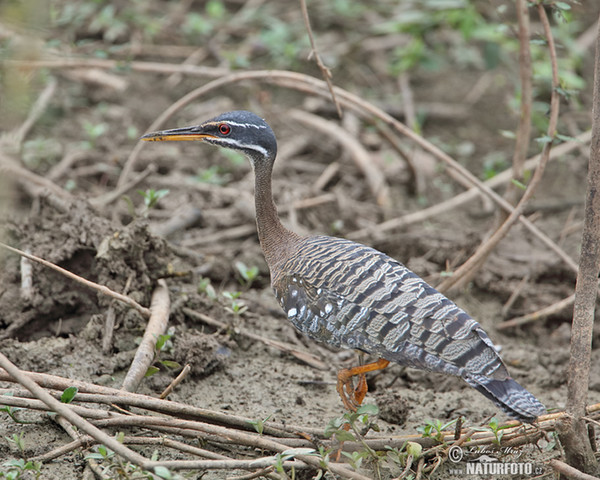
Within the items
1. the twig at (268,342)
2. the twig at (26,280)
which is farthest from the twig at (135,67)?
the twig at (268,342)

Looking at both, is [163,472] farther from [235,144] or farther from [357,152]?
[357,152]

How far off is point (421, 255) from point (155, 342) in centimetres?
325

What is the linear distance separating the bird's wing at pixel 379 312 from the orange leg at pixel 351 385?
178mm

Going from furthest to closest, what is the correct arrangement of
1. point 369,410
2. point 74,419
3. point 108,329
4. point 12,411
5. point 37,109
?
point 37,109 < point 108,329 < point 12,411 < point 369,410 < point 74,419

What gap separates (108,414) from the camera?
4.24 m

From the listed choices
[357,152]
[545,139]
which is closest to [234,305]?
[545,139]

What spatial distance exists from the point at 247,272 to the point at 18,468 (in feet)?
9.34

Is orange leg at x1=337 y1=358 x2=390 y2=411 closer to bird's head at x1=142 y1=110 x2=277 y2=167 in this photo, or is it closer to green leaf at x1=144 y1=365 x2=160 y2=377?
green leaf at x1=144 y1=365 x2=160 y2=377

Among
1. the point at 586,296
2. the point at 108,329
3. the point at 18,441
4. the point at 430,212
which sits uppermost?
the point at 586,296

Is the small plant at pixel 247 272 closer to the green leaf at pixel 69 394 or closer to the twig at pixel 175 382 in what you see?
the twig at pixel 175 382

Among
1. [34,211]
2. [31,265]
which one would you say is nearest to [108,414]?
[31,265]

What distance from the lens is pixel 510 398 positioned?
4137 mm

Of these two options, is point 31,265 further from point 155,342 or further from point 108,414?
point 108,414

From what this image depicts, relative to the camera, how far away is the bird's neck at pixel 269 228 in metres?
5.46
